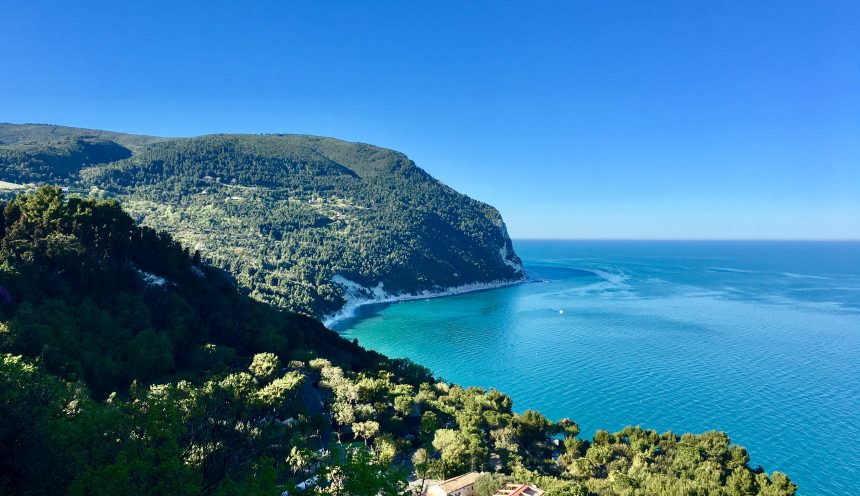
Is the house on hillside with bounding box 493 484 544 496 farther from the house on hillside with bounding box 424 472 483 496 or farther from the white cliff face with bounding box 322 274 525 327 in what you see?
the white cliff face with bounding box 322 274 525 327

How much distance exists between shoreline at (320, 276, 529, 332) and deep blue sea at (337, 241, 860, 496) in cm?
482

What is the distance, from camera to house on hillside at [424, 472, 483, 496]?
2811 cm

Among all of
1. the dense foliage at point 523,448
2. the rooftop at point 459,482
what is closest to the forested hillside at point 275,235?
the dense foliage at point 523,448

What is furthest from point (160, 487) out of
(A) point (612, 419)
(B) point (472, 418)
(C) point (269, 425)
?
(A) point (612, 419)

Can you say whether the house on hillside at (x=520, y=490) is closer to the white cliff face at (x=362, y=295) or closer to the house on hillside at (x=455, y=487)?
the house on hillside at (x=455, y=487)

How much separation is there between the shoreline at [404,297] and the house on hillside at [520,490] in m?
83.1

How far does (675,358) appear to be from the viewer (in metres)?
76.8

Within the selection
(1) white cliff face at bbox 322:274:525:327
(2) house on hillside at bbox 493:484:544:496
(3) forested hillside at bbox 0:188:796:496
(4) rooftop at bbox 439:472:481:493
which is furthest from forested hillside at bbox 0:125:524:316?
(2) house on hillside at bbox 493:484:544:496

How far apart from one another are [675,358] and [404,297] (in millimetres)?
89031

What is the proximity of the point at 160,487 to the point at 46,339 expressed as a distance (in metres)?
25.9

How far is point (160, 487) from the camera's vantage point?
13.0m

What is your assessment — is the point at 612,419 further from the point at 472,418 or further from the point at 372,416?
the point at 372,416

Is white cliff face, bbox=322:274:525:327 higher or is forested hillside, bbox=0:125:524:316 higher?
forested hillside, bbox=0:125:524:316

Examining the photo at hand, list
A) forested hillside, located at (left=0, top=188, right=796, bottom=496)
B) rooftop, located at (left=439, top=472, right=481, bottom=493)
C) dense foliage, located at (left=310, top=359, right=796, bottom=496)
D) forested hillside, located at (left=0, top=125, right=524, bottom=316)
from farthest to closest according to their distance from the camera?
forested hillside, located at (left=0, top=125, right=524, bottom=316), dense foliage, located at (left=310, top=359, right=796, bottom=496), rooftop, located at (left=439, top=472, right=481, bottom=493), forested hillside, located at (left=0, top=188, right=796, bottom=496)
